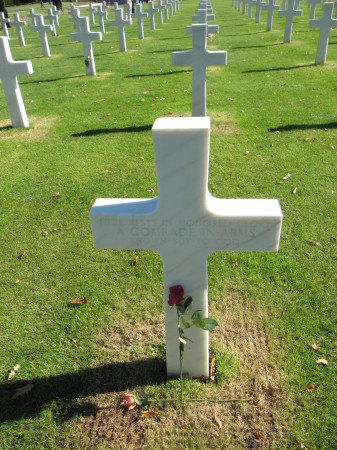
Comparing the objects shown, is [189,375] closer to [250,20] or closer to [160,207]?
[160,207]

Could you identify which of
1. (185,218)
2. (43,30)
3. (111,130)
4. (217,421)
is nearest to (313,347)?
(217,421)

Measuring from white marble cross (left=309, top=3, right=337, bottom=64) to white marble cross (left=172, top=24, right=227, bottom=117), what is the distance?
5658mm

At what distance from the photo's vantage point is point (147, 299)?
354cm

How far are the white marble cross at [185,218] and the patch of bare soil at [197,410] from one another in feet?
2.79

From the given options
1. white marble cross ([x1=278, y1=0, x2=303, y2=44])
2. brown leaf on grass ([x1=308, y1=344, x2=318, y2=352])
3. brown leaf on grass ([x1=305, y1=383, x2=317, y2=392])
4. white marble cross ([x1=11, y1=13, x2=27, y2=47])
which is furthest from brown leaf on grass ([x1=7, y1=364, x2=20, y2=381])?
white marble cross ([x1=11, y1=13, x2=27, y2=47])

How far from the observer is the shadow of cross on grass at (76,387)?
262 cm

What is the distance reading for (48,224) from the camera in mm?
4773

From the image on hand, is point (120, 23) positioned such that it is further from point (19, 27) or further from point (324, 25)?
point (324, 25)

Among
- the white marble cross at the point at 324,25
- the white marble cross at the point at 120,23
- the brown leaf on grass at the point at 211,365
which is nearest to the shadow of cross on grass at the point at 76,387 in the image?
the brown leaf on grass at the point at 211,365

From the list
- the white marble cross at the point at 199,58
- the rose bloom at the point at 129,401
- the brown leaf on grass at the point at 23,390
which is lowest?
the brown leaf on grass at the point at 23,390

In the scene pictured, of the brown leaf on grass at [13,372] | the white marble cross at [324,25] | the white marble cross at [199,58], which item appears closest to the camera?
the brown leaf on grass at [13,372]

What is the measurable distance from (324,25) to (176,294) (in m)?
11.6

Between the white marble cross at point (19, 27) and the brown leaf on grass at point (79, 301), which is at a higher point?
the white marble cross at point (19, 27)

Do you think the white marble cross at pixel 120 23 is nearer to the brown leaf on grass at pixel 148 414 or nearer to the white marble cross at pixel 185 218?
the white marble cross at pixel 185 218
